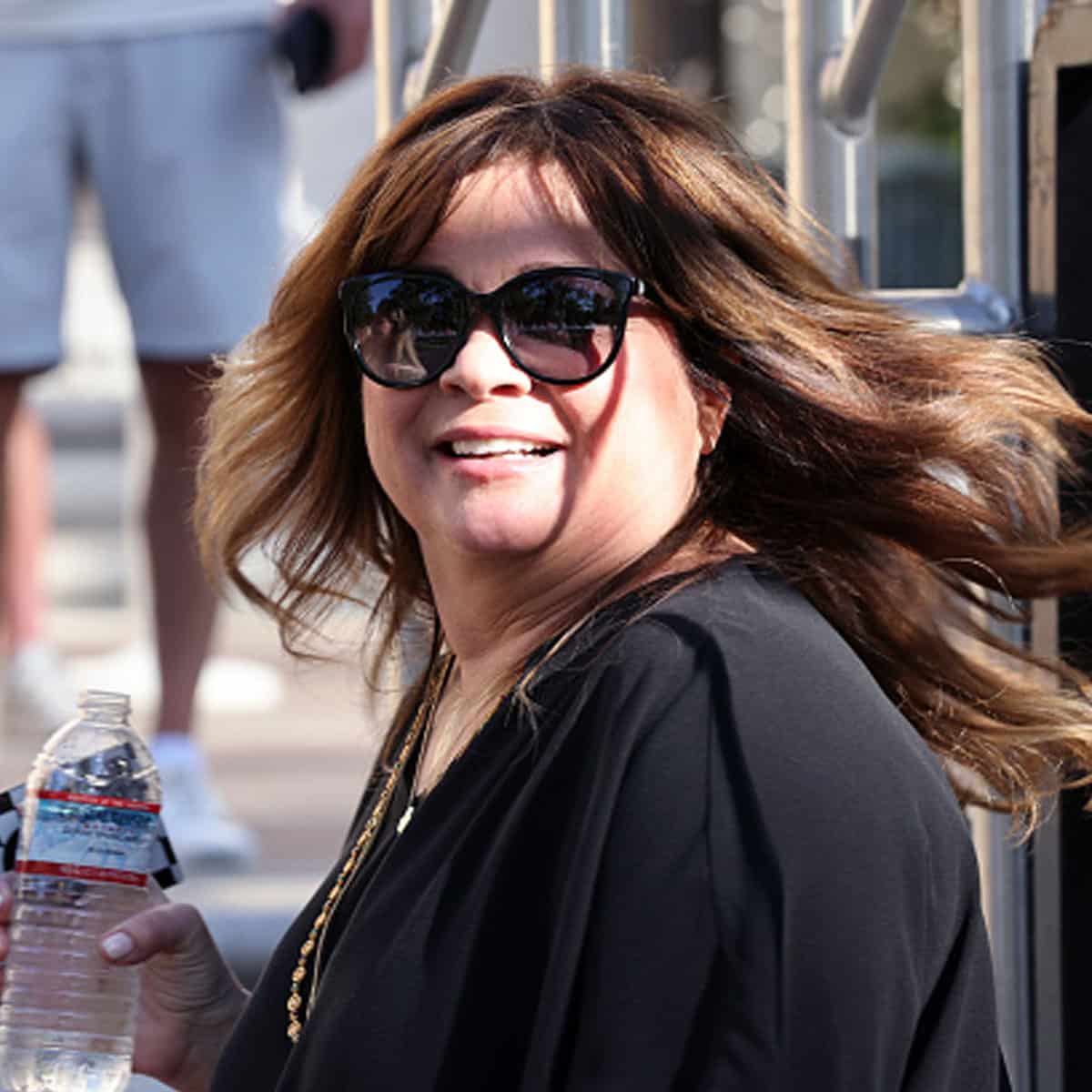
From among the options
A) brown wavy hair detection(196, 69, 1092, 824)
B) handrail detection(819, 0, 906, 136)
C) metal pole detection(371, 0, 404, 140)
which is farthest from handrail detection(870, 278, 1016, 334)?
metal pole detection(371, 0, 404, 140)

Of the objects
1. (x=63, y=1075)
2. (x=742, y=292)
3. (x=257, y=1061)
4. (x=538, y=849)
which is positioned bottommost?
(x=63, y=1075)

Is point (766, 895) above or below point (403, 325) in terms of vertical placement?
below

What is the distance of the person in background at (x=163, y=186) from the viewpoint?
4.05 metres

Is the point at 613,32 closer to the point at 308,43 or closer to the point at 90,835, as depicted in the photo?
the point at 90,835

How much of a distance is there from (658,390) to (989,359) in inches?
12.6

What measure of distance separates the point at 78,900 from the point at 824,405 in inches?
35.3

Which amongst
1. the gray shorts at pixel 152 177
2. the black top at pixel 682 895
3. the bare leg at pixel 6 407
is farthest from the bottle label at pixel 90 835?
the bare leg at pixel 6 407

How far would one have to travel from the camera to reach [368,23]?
13.2 ft

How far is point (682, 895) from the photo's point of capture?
1.60 m

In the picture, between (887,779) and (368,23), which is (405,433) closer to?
(887,779)

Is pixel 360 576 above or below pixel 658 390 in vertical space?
below

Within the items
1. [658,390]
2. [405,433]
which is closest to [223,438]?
[405,433]

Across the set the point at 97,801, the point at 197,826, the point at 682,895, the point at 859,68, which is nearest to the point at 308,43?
the point at 197,826

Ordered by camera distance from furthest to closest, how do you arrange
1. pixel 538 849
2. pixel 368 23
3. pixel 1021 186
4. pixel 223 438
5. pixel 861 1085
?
pixel 368 23, pixel 223 438, pixel 1021 186, pixel 538 849, pixel 861 1085
